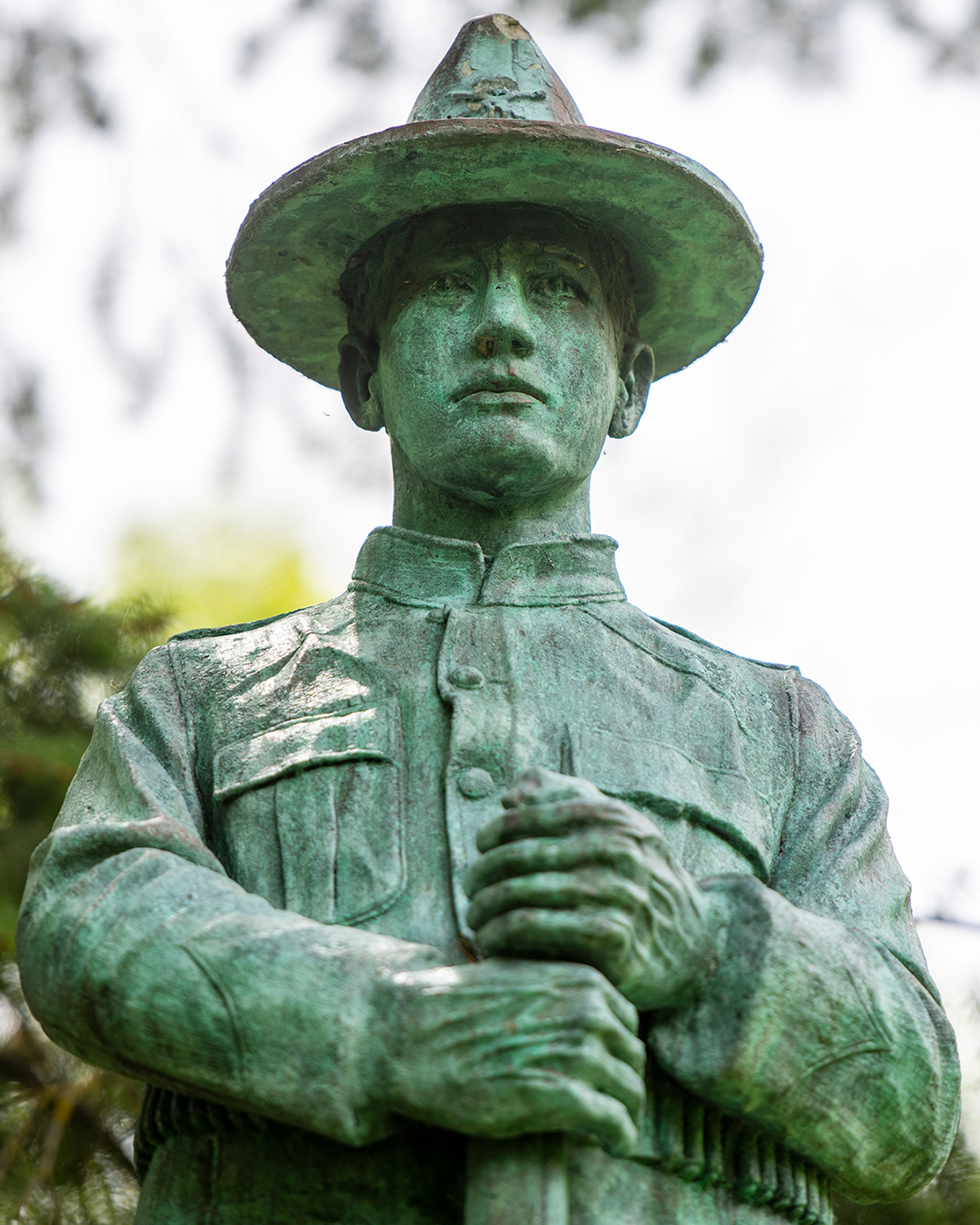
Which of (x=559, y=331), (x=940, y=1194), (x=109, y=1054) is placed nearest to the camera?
(x=109, y=1054)

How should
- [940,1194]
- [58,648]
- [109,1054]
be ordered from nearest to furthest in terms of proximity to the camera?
[109,1054]
[940,1194]
[58,648]

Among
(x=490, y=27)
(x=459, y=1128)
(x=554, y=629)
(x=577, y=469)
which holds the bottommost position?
(x=459, y=1128)

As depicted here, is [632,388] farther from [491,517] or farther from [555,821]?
[555,821]

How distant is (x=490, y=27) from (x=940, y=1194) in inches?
140

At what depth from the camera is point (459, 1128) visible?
3271 millimetres

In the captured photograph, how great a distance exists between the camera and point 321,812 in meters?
3.97

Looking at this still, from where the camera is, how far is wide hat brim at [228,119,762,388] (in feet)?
15.1

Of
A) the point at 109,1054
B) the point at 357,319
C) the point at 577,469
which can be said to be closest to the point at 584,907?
the point at 109,1054

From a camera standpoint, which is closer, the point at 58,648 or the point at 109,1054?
the point at 109,1054

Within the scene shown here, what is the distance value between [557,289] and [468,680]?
1096mm

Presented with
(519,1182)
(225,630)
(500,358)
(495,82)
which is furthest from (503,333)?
(519,1182)

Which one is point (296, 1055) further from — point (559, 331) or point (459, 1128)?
point (559, 331)

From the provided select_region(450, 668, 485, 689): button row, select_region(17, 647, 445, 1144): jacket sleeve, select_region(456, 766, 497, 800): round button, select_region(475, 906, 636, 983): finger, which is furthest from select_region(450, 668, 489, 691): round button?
select_region(475, 906, 636, 983): finger

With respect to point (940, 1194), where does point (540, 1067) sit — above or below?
below
